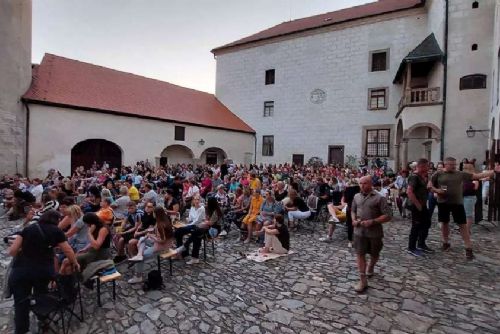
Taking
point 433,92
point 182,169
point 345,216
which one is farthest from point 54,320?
point 433,92

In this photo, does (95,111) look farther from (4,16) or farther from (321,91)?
(321,91)

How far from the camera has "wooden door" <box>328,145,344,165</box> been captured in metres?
24.1

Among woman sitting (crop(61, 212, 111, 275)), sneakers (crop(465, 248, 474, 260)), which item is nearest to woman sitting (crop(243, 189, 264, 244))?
woman sitting (crop(61, 212, 111, 275))

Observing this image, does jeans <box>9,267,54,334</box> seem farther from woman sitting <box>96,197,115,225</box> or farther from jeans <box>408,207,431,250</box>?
jeans <box>408,207,431,250</box>

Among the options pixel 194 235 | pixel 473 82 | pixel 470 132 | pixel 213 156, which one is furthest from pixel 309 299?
pixel 213 156

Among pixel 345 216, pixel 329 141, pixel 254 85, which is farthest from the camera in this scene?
pixel 254 85

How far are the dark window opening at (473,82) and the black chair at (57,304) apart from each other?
19.0 metres

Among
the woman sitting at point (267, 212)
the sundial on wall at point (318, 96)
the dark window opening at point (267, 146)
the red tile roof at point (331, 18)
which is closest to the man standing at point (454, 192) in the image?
the woman sitting at point (267, 212)

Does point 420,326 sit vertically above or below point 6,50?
below

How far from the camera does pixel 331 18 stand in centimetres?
2642

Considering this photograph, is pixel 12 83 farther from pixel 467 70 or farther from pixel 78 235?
pixel 467 70

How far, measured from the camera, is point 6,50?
1532cm

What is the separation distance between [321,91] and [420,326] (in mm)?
22810

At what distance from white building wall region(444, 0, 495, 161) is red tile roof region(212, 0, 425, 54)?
222 inches
